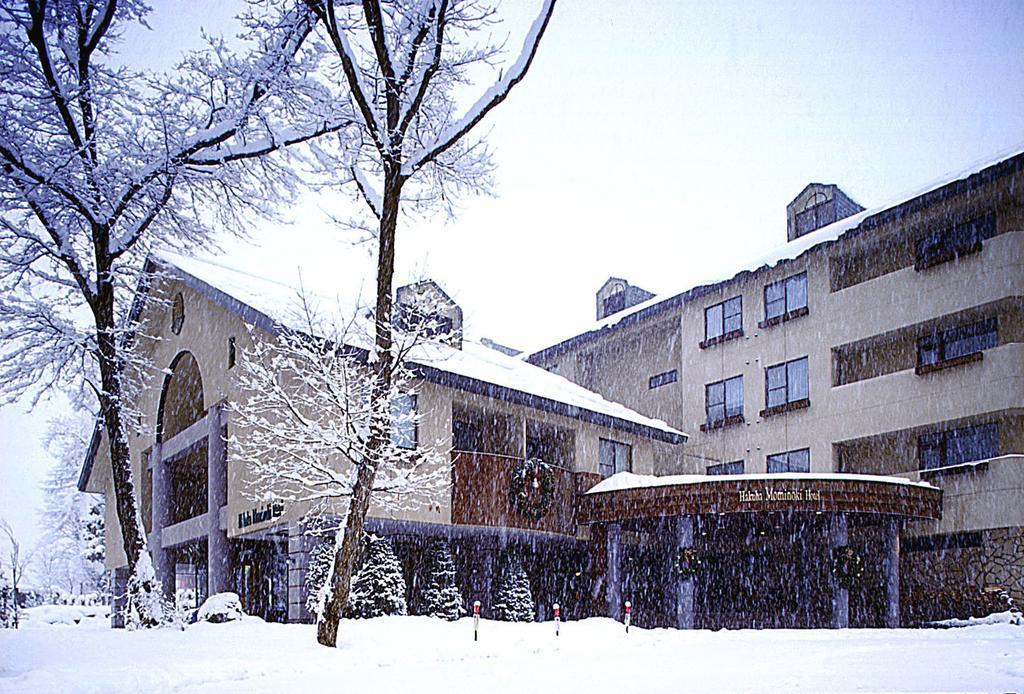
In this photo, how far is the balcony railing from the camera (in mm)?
23172

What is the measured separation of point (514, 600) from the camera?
2380cm

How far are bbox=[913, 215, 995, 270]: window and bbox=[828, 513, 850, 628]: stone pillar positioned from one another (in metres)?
7.30

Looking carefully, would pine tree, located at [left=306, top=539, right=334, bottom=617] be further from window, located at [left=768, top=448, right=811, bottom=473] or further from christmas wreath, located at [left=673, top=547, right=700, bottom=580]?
window, located at [left=768, top=448, right=811, bottom=473]

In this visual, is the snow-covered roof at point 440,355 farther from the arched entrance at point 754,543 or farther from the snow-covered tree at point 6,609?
the snow-covered tree at point 6,609

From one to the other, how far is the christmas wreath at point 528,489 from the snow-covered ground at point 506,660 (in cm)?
513

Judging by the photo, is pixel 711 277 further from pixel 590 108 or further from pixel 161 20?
pixel 161 20

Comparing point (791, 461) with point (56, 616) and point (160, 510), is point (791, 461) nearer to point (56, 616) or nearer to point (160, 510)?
point (160, 510)

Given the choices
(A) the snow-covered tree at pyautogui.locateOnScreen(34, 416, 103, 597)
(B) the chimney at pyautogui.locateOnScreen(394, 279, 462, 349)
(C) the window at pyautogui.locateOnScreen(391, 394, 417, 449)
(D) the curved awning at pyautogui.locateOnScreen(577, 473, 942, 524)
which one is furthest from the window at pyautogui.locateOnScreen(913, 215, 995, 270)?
(A) the snow-covered tree at pyautogui.locateOnScreen(34, 416, 103, 597)

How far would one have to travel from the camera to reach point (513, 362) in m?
30.7

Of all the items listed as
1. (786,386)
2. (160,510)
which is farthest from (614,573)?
(160,510)

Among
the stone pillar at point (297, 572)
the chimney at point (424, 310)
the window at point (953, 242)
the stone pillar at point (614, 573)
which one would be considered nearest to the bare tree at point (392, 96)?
the chimney at point (424, 310)

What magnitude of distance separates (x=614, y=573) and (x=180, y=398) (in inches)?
510

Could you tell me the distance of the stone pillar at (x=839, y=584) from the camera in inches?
878

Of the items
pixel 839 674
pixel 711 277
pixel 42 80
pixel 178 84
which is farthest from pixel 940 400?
pixel 42 80
